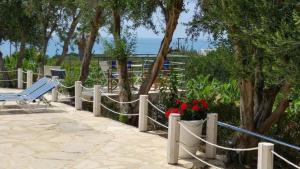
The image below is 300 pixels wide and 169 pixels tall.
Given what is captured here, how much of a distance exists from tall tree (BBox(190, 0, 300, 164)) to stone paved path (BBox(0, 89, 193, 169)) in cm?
192

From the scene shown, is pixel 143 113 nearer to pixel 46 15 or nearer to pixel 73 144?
pixel 73 144

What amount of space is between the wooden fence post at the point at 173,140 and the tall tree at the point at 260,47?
51.6 inches

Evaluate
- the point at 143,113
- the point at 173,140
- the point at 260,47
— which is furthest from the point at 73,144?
the point at 260,47

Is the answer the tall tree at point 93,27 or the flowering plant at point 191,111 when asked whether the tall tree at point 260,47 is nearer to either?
the flowering plant at point 191,111

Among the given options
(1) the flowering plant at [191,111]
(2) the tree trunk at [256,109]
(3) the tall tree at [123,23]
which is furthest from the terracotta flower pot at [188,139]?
(3) the tall tree at [123,23]

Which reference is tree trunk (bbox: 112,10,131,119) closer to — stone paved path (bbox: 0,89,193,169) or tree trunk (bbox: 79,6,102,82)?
tree trunk (bbox: 79,6,102,82)

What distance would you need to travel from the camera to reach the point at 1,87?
69.3 ft

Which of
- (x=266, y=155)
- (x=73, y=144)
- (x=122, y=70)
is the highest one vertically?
(x=122, y=70)

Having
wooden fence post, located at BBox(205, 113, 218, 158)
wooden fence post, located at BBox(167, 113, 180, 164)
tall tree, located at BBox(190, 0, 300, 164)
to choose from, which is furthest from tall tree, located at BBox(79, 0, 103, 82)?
wooden fence post, located at BBox(167, 113, 180, 164)

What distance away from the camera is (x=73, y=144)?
944cm

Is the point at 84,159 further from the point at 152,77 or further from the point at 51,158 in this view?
the point at 152,77

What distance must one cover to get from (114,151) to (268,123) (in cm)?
287

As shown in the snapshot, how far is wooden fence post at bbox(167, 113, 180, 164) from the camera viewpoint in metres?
8.06

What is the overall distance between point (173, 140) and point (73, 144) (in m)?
2.32
